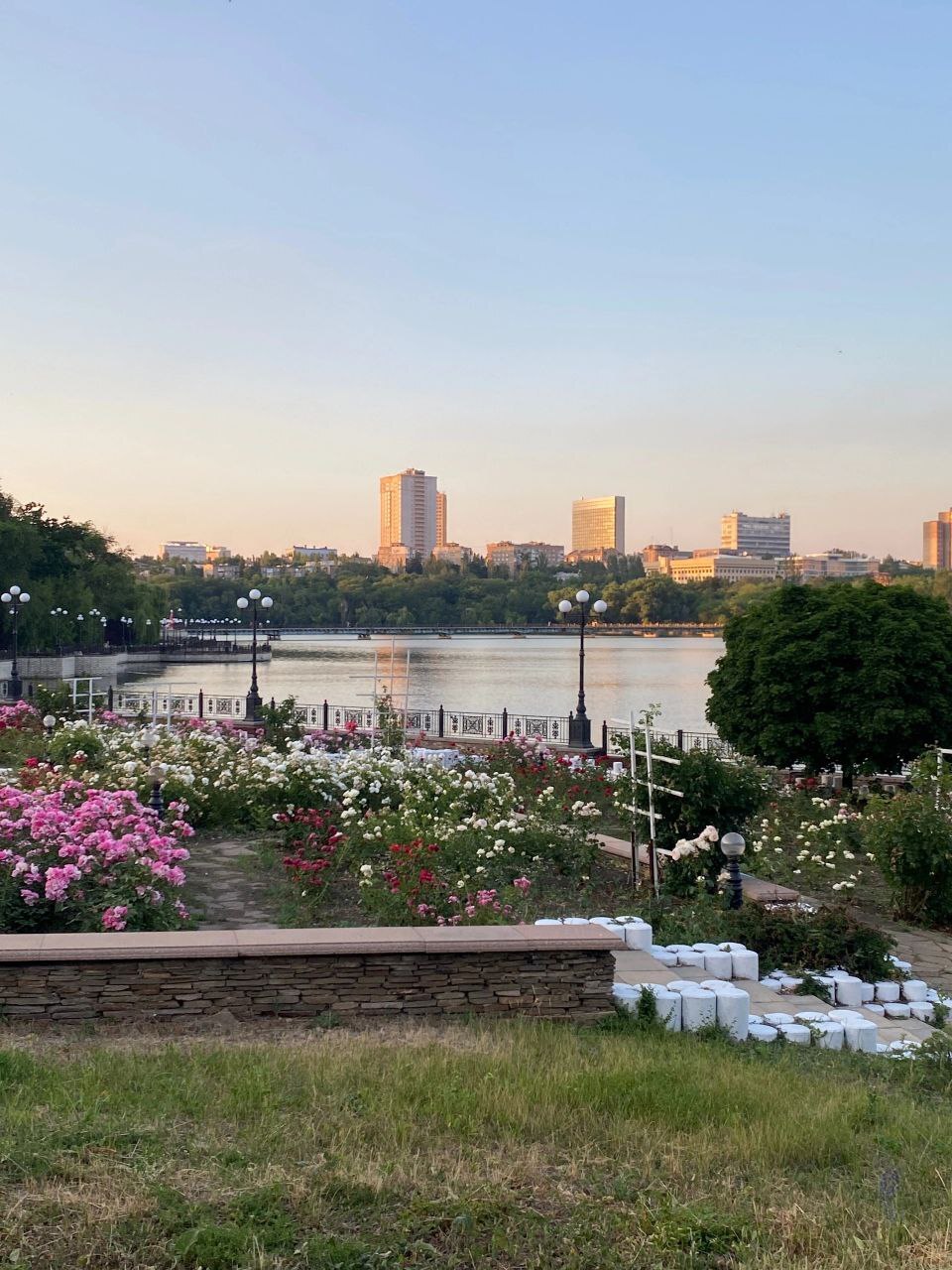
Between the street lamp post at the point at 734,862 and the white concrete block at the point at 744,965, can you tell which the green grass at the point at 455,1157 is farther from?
the street lamp post at the point at 734,862

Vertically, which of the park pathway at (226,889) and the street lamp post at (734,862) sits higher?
the street lamp post at (734,862)

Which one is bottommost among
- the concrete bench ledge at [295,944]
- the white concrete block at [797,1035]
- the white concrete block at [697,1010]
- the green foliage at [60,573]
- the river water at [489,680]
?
the river water at [489,680]

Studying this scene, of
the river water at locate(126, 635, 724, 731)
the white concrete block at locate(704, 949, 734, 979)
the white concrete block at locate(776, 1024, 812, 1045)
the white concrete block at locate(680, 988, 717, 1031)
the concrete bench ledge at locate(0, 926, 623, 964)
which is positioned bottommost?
the river water at locate(126, 635, 724, 731)

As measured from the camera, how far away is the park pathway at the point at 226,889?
8.14 m

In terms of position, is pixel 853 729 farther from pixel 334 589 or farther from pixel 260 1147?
pixel 334 589

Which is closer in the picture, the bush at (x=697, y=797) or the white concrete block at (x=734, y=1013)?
the white concrete block at (x=734, y=1013)

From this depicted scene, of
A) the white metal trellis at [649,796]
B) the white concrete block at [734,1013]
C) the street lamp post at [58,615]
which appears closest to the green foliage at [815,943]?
the white concrete block at [734,1013]

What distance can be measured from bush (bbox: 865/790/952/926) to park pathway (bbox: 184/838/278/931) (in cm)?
514

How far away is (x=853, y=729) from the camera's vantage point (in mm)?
16875

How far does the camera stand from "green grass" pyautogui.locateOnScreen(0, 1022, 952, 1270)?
132 inches

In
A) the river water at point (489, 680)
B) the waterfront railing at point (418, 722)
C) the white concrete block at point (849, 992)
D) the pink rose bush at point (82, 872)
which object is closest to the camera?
the pink rose bush at point (82, 872)

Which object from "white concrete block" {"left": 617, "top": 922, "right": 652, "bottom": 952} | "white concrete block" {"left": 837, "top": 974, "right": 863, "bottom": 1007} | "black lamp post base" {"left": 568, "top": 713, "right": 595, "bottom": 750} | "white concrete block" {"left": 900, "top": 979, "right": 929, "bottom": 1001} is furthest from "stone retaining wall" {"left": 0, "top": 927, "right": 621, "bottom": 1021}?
"black lamp post base" {"left": 568, "top": 713, "right": 595, "bottom": 750}

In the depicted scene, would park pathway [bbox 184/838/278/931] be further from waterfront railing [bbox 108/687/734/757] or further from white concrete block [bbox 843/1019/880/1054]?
waterfront railing [bbox 108/687/734/757]

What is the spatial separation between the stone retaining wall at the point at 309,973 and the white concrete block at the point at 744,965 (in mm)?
1458
